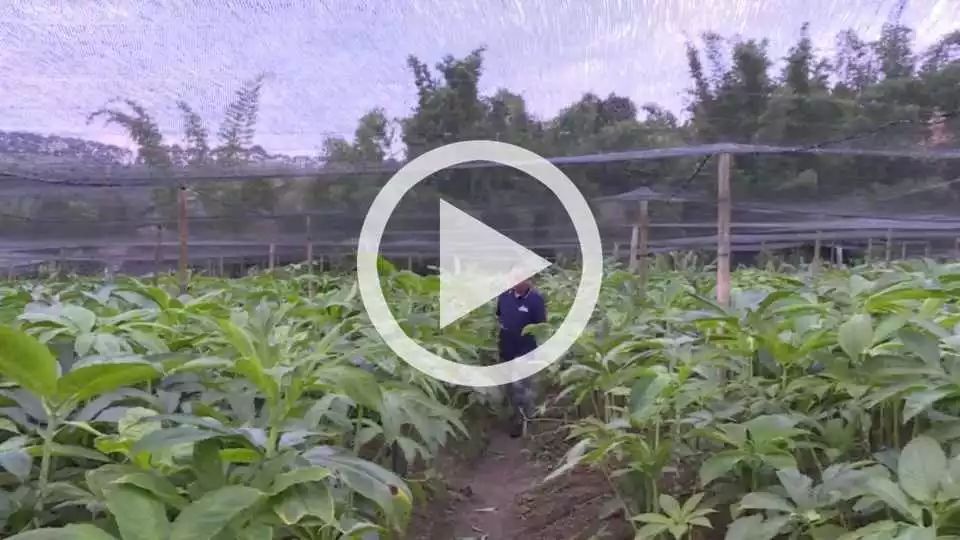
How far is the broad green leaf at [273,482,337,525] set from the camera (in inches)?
42.8

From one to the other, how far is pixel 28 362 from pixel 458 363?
75.3 inches

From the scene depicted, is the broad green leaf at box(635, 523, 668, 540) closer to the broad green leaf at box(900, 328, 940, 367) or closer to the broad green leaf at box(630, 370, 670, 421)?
the broad green leaf at box(630, 370, 670, 421)

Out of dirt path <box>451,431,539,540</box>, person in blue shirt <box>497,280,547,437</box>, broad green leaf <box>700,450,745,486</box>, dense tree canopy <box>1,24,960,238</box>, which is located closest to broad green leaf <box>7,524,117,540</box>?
broad green leaf <box>700,450,745,486</box>

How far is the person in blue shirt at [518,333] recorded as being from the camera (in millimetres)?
4531

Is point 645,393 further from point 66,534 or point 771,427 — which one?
point 66,534

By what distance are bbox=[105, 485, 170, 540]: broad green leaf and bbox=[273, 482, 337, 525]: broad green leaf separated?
14 centimetres

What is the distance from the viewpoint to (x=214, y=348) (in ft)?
6.01

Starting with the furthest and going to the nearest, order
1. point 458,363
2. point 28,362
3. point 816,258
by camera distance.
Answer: point 816,258, point 458,363, point 28,362

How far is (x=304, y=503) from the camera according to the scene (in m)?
1.11

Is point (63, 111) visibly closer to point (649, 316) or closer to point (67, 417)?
point (649, 316)

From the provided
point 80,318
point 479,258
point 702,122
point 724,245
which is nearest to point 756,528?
point 80,318

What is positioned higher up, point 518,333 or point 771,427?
point 771,427

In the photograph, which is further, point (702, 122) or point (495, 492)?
point (702, 122)

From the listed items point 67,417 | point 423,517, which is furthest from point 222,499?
point 423,517
